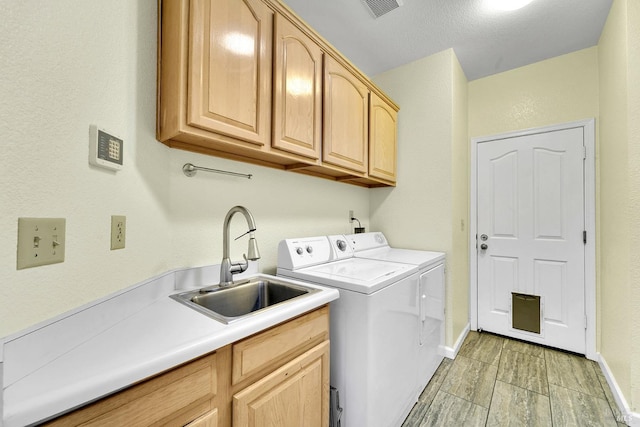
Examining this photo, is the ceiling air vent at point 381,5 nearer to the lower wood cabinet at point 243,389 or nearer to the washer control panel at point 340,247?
the washer control panel at point 340,247

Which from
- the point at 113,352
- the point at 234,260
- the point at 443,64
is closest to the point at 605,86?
the point at 443,64

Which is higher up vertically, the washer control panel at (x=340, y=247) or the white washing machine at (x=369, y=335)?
the washer control panel at (x=340, y=247)

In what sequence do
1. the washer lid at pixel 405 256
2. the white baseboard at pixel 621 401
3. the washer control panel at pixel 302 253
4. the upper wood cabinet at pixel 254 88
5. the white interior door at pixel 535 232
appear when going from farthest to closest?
1. the white interior door at pixel 535 232
2. the washer lid at pixel 405 256
3. the washer control panel at pixel 302 253
4. the white baseboard at pixel 621 401
5. the upper wood cabinet at pixel 254 88

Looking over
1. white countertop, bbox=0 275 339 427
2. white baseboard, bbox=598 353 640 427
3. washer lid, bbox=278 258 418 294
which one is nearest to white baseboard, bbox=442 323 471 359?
white baseboard, bbox=598 353 640 427

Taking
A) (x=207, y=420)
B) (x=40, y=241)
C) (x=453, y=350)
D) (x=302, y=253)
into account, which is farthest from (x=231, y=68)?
(x=453, y=350)

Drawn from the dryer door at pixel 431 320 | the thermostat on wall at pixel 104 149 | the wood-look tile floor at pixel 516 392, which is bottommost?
the wood-look tile floor at pixel 516 392

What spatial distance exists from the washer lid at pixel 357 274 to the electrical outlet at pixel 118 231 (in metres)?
0.86

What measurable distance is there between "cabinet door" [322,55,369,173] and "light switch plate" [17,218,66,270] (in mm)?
1300

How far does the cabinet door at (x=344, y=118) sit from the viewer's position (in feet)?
5.68

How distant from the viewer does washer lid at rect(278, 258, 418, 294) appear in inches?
51.2

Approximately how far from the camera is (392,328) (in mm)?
1414

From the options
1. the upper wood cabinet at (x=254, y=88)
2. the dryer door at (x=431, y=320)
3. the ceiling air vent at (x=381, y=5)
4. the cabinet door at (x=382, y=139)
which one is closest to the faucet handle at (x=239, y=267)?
the upper wood cabinet at (x=254, y=88)

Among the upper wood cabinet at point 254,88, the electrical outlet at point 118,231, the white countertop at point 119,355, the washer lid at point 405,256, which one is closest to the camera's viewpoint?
the white countertop at point 119,355

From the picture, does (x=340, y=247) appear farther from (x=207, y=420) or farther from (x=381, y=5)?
(x=381, y=5)
